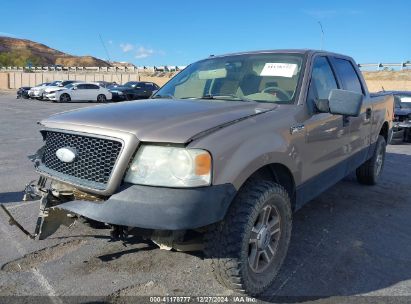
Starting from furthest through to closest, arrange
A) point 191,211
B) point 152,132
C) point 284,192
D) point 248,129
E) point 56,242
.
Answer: point 56,242
point 284,192
point 248,129
point 152,132
point 191,211

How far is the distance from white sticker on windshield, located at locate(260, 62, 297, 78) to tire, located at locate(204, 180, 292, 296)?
4.08 ft

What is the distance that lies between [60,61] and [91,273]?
550 feet

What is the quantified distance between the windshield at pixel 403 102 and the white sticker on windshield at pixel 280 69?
9290 millimetres

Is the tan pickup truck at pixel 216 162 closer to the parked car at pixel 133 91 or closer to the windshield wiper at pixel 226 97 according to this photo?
the windshield wiper at pixel 226 97

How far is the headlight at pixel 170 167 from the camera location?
2.57m

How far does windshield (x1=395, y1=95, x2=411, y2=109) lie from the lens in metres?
12.0

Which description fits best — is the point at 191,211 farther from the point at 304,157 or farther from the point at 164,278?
the point at 304,157

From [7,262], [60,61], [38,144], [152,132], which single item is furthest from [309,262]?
[60,61]

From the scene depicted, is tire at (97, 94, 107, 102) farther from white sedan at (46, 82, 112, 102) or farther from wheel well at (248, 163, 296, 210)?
wheel well at (248, 163, 296, 210)

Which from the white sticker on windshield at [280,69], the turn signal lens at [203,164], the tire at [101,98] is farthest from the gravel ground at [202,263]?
the tire at [101,98]

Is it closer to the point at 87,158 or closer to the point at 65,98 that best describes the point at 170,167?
the point at 87,158

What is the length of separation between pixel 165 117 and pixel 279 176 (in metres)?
1.12

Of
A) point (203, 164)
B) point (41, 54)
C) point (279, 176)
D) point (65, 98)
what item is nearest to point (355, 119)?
point (279, 176)

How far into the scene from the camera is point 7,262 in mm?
3549
